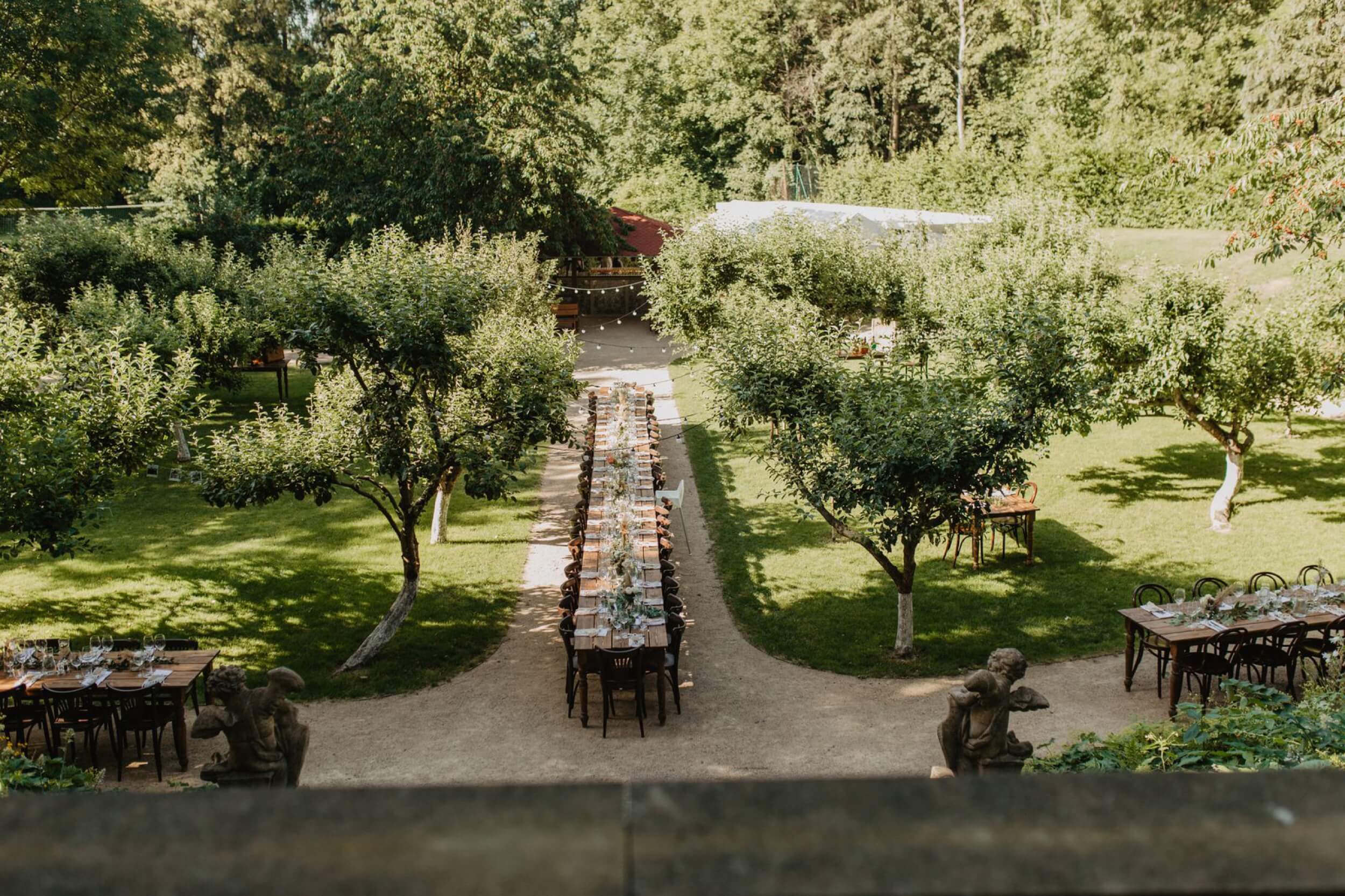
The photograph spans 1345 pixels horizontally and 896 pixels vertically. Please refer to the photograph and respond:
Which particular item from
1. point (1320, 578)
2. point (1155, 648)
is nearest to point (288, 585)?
point (1155, 648)

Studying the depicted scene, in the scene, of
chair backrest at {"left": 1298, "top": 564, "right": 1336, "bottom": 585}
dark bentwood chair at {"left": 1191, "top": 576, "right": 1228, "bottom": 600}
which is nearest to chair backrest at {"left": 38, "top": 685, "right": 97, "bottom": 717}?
dark bentwood chair at {"left": 1191, "top": 576, "right": 1228, "bottom": 600}

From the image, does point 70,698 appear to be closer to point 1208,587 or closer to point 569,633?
point 569,633

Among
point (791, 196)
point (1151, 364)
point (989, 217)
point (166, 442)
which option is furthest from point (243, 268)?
point (791, 196)

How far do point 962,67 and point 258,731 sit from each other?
1675 inches

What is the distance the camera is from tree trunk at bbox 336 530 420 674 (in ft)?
40.4

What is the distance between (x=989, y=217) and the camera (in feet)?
78.5

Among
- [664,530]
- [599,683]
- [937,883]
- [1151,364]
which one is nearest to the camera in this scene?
[937,883]

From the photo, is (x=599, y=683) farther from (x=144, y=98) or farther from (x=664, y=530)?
(x=144, y=98)

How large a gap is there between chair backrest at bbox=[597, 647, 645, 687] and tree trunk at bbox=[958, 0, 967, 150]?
1406 inches

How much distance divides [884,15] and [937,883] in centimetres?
4780

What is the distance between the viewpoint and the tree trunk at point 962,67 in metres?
41.6

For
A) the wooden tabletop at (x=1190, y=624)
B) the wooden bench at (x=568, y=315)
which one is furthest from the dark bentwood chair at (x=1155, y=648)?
the wooden bench at (x=568, y=315)

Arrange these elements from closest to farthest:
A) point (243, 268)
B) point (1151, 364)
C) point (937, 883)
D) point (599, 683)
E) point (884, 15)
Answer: point (937, 883) → point (599, 683) → point (1151, 364) → point (243, 268) → point (884, 15)

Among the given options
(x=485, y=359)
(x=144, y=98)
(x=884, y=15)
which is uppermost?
(x=884, y=15)
